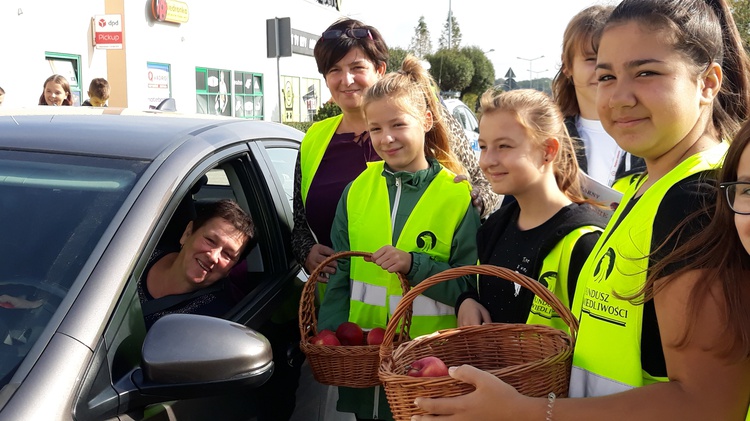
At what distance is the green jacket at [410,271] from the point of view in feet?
8.43

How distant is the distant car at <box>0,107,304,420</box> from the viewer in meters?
1.56

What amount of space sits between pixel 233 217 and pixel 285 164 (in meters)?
0.67

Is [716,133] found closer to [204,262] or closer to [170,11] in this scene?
→ [204,262]

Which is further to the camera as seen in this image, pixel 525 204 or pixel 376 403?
pixel 376 403

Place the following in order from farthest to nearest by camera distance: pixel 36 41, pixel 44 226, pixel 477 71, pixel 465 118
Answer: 1. pixel 477 71
2. pixel 36 41
3. pixel 465 118
4. pixel 44 226

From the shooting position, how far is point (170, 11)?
2075 cm

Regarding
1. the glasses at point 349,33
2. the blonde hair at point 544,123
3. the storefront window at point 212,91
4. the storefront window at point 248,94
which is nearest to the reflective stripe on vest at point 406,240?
the blonde hair at point 544,123

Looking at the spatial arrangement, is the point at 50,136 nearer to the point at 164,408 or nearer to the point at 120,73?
the point at 164,408

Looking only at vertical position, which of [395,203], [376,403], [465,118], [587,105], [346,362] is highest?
[465,118]

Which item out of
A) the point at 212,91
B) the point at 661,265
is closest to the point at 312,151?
the point at 661,265

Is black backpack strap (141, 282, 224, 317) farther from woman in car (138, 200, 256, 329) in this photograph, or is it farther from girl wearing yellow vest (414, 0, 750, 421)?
girl wearing yellow vest (414, 0, 750, 421)

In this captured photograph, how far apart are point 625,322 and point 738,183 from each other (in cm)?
35

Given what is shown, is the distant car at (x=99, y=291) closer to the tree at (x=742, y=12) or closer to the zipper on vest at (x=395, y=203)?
the zipper on vest at (x=395, y=203)

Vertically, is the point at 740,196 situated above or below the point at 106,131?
below
